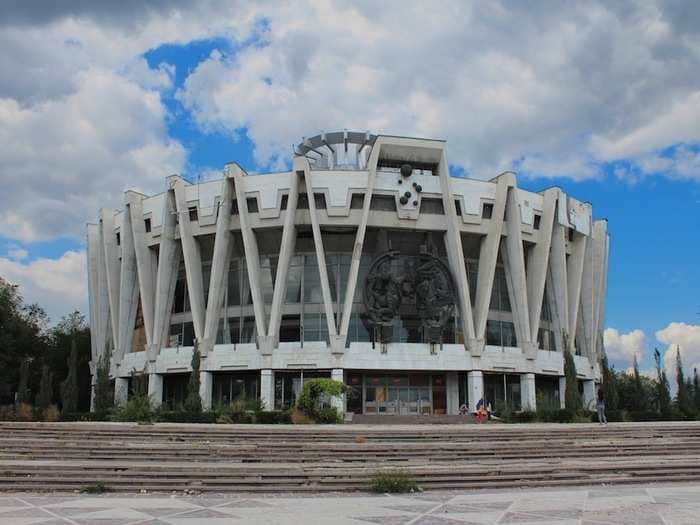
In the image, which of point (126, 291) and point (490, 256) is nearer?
point (490, 256)

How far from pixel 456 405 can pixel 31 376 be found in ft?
135

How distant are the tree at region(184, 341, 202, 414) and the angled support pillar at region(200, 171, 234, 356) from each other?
2.41 m

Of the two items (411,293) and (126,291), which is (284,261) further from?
(126,291)

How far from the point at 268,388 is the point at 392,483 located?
3403 cm

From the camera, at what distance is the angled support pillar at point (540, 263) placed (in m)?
54.3

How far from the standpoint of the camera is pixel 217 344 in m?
54.5

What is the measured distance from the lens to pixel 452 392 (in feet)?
172

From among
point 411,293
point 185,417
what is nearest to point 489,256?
point 411,293

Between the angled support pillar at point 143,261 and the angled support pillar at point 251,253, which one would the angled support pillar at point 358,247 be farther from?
the angled support pillar at point 143,261

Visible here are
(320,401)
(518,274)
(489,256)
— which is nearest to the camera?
(320,401)

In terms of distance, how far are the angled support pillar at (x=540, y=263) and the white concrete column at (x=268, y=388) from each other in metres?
20.7

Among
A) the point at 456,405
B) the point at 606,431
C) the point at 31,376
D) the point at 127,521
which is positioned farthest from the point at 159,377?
the point at 127,521

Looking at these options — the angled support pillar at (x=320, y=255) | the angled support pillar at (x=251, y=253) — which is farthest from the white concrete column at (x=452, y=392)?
the angled support pillar at (x=251, y=253)

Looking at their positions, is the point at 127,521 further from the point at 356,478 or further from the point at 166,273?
the point at 166,273
